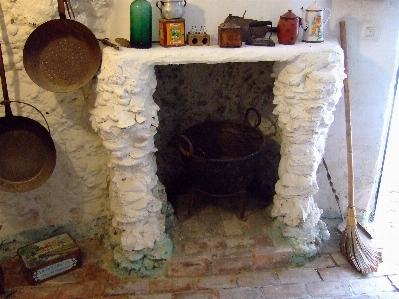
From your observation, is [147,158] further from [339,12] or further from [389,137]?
[389,137]

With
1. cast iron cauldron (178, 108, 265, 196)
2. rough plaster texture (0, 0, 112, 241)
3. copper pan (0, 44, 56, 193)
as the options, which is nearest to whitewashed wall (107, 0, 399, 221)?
rough plaster texture (0, 0, 112, 241)

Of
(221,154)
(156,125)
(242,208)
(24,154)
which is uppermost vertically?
(156,125)

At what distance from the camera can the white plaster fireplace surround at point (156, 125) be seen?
181cm

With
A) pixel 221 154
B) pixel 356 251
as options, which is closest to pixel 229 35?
pixel 221 154

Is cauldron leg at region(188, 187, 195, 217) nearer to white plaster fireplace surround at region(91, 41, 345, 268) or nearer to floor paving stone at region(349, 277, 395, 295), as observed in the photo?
white plaster fireplace surround at region(91, 41, 345, 268)

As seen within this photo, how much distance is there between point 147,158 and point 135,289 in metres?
0.67

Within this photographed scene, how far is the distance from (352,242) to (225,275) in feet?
2.35

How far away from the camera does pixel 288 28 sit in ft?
6.28

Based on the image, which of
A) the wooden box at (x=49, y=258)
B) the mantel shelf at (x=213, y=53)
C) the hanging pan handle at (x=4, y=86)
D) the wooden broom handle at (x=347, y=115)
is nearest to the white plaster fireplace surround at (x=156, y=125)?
the mantel shelf at (x=213, y=53)

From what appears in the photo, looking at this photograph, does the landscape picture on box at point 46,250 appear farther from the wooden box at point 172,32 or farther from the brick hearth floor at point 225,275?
the wooden box at point 172,32

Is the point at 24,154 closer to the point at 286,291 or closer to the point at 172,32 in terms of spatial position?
the point at 172,32

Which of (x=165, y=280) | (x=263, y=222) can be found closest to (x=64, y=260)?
(x=165, y=280)

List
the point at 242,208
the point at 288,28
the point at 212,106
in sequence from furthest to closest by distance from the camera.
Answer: the point at 212,106 → the point at 242,208 → the point at 288,28

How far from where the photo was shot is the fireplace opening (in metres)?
2.42
